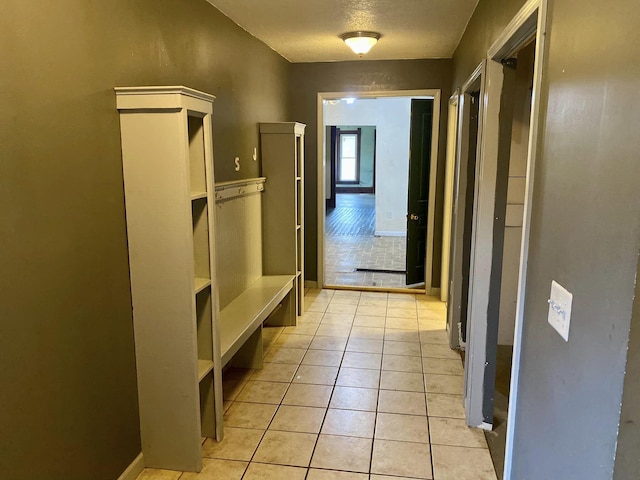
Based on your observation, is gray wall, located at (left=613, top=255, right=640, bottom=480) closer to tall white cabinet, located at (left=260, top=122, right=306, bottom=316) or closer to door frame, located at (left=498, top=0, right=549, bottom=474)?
door frame, located at (left=498, top=0, right=549, bottom=474)

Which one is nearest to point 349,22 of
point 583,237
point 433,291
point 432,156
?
point 432,156

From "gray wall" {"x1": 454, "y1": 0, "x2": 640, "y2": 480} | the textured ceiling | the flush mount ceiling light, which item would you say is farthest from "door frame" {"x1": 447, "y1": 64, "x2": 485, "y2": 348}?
"gray wall" {"x1": 454, "y1": 0, "x2": 640, "y2": 480}

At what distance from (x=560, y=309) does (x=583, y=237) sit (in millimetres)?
222

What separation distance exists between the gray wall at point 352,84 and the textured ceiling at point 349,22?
11.8 inches

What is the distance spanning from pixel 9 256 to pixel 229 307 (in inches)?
74.9

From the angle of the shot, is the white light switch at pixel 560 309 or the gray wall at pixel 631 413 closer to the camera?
the gray wall at pixel 631 413

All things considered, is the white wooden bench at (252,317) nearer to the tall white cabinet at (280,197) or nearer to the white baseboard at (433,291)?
the tall white cabinet at (280,197)

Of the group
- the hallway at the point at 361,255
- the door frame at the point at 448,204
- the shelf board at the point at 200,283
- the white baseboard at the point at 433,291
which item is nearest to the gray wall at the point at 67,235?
the shelf board at the point at 200,283

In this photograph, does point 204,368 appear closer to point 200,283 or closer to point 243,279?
point 200,283

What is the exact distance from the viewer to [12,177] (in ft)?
4.67

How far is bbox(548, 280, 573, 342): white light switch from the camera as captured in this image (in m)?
1.13

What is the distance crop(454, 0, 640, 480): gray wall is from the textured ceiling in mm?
1904

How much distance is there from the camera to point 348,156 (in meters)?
17.5

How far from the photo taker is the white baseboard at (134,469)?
2.11 meters
